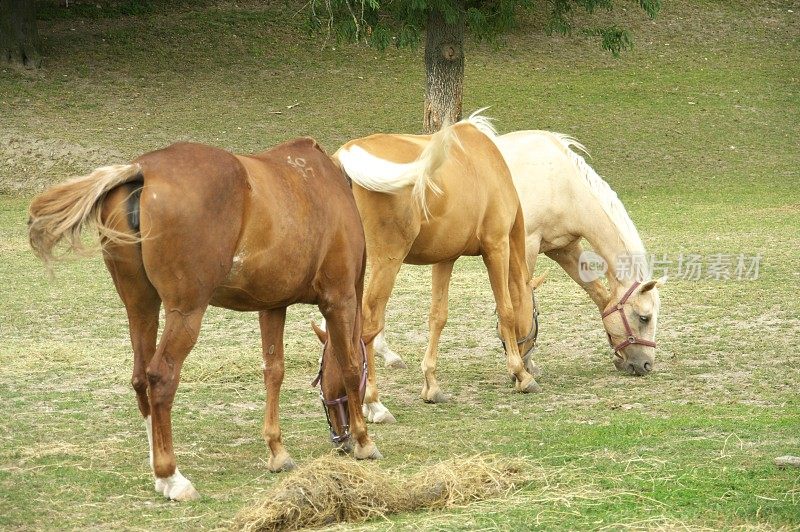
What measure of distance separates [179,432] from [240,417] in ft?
1.76

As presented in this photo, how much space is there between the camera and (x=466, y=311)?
34.8 ft

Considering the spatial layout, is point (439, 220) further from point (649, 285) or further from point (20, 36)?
point (20, 36)

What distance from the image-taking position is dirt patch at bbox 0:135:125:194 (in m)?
18.7

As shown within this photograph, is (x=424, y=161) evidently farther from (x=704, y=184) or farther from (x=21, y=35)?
(x=21, y=35)

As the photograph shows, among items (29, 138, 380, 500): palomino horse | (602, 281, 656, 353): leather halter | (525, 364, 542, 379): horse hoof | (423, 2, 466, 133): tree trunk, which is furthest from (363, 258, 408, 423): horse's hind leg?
(423, 2, 466, 133): tree trunk

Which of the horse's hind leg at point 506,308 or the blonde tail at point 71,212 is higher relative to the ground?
the blonde tail at point 71,212

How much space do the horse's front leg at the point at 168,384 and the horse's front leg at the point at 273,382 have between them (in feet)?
2.16

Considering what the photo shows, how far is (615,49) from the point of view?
66.6 ft

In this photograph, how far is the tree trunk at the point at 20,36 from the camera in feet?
74.6

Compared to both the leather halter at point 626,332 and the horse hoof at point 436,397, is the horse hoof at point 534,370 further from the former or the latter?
the horse hoof at point 436,397

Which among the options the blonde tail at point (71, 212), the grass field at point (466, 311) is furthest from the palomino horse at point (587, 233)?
the blonde tail at point (71, 212)

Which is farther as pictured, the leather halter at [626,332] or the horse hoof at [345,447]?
the leather halter at [626,332]

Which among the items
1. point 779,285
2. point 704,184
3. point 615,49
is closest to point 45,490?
point 779,285

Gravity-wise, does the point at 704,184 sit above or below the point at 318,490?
below
